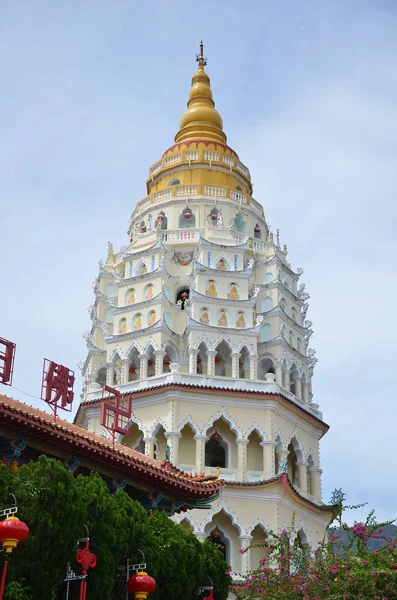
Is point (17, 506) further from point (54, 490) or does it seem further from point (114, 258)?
point (114, 258)

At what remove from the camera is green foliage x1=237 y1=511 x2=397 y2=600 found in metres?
22.1

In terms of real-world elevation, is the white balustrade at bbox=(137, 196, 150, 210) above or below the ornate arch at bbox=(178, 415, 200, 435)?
above

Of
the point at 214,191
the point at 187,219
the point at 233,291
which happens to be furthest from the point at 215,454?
the point at 214,191

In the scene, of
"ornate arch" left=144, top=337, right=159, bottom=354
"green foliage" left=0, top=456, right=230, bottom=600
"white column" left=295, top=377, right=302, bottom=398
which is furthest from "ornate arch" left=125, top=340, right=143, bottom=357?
"green foliage" left=0, top=456, right=230, bottom=600

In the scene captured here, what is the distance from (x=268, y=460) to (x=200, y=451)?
2718 millimetres

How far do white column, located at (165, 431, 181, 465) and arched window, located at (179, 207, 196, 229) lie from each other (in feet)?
36.2

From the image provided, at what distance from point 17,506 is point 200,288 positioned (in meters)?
24.3

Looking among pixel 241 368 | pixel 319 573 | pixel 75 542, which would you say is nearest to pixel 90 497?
pixel 75 542

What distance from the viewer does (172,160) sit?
46.8 meters

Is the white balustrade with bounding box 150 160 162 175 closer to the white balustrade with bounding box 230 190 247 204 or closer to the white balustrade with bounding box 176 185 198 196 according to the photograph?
the white balustrade with bounding box 176 185 198 196

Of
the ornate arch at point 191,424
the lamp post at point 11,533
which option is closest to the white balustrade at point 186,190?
the ornate arch at point 191,424

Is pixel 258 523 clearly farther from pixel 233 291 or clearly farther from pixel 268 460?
pixel 233 291

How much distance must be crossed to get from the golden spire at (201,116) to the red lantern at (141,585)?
31.7 metres

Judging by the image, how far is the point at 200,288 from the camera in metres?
40.6
